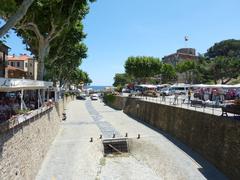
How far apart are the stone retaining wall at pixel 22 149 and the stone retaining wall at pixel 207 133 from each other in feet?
40.3

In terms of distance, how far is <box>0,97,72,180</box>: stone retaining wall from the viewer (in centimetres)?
1521

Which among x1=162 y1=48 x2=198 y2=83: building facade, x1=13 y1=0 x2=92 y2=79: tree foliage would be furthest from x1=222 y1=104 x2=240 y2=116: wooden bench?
x1=162 y1=48 x2=198 y2=83: building facade

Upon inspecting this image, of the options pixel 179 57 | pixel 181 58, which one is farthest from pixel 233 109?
pixel 181 58

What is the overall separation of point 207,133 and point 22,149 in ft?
49.8

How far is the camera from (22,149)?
1853 centimetres

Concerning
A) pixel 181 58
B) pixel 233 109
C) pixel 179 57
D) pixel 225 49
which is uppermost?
pixel 225 49

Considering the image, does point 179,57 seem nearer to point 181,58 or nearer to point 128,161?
point 181,58

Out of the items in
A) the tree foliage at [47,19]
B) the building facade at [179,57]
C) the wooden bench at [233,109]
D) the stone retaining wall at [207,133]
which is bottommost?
the stone retaining wall at [207,133]

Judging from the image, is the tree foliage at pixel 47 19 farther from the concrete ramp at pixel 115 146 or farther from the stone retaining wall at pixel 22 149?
the concrete ramp at pixel 115 146

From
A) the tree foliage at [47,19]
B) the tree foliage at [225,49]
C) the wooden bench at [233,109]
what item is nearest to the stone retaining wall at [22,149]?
the tree foliage at [47,19]

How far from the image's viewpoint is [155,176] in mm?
25422

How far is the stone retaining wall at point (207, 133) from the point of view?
76.8ft

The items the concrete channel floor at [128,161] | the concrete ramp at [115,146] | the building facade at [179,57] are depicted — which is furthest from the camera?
the building facade at [179,57]

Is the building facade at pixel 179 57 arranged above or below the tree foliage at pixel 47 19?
above
